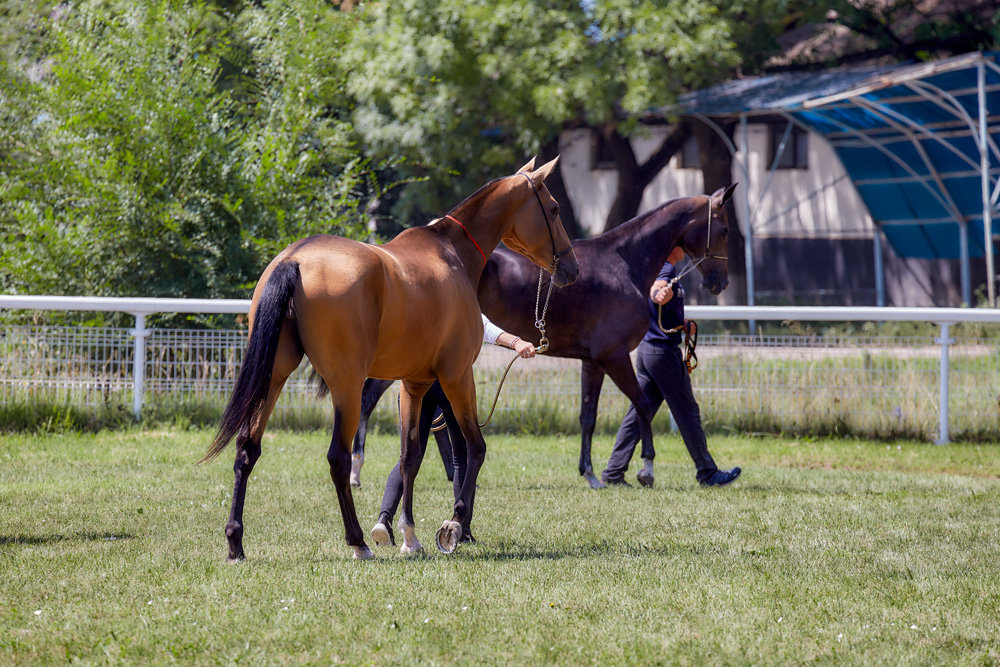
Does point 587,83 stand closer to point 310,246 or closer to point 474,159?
point 474,159

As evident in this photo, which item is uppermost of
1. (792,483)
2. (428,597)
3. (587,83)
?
(587,83)

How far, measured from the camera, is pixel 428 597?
4.70m

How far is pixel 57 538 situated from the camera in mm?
6078

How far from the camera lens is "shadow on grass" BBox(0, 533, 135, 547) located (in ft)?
19.5

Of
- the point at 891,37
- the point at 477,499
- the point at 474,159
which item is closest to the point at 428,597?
the point at 477,499

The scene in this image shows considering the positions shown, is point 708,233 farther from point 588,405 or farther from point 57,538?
point 57,538

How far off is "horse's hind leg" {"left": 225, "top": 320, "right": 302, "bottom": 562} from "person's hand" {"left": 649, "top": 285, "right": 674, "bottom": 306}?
3.88 m

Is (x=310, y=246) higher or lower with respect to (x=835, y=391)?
higher

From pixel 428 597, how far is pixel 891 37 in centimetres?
2364

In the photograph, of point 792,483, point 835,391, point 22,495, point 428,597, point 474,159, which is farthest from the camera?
point 474,159

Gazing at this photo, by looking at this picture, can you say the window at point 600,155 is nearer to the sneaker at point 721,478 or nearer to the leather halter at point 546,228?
the sneaker at point 721,478

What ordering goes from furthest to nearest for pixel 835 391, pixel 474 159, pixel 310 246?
pixel 474 159 < pixel 835 391 < pixel 310 246

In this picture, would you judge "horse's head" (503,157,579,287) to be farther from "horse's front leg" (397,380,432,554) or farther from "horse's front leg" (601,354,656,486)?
"horse's front leg" (601,354,656,486)

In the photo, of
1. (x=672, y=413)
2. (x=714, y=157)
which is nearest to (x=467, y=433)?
(x=672, y=413)
